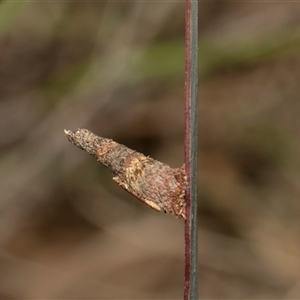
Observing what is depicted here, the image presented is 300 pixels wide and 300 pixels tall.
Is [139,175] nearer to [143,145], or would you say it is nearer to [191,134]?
[191,134]

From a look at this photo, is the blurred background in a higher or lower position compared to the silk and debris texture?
higher

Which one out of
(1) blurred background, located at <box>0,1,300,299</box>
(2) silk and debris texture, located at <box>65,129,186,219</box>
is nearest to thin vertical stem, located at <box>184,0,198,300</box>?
(2) silk and debris texture, located at <box>65,129,186,219</box>

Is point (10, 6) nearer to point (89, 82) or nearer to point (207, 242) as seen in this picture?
point (89, 82)

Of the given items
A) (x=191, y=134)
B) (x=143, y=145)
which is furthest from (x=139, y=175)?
(x=143, y=145)

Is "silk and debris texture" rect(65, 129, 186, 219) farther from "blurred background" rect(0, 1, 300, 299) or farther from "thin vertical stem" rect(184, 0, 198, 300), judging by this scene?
"blurred background" rect(0, 1, 300, 299)

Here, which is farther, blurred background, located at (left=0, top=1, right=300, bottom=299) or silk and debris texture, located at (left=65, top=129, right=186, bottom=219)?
blurred background, located at (left=0, top=1, right=300, bottom=299)

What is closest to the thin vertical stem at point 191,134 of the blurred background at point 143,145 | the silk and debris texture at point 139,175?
the silk and debris texture at point 139,175
